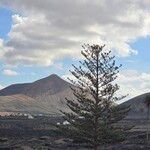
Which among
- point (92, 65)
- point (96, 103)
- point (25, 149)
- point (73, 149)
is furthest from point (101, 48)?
point (73, 149)

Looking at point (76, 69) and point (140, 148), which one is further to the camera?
point (140, 148)

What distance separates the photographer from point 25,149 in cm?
8662

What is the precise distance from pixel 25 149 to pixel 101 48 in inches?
1590

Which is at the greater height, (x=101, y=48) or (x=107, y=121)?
(x=101, y=48)

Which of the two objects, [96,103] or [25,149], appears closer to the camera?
[96,103]

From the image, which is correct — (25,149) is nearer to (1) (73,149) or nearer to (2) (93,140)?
(1) (73,149)

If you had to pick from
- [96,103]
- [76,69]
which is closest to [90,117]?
[96,103]

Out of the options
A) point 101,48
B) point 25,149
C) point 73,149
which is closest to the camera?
point 101,48

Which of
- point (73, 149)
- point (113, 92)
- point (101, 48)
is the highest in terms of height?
point (101, 48)

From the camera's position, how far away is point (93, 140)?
52.6m

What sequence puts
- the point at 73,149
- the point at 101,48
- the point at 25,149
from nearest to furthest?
the point at 101,48 → the point at 25,149 → the point at 73,149

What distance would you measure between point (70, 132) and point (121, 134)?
5.23 meters

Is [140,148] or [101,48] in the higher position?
[101,48]

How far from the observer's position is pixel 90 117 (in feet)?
170
